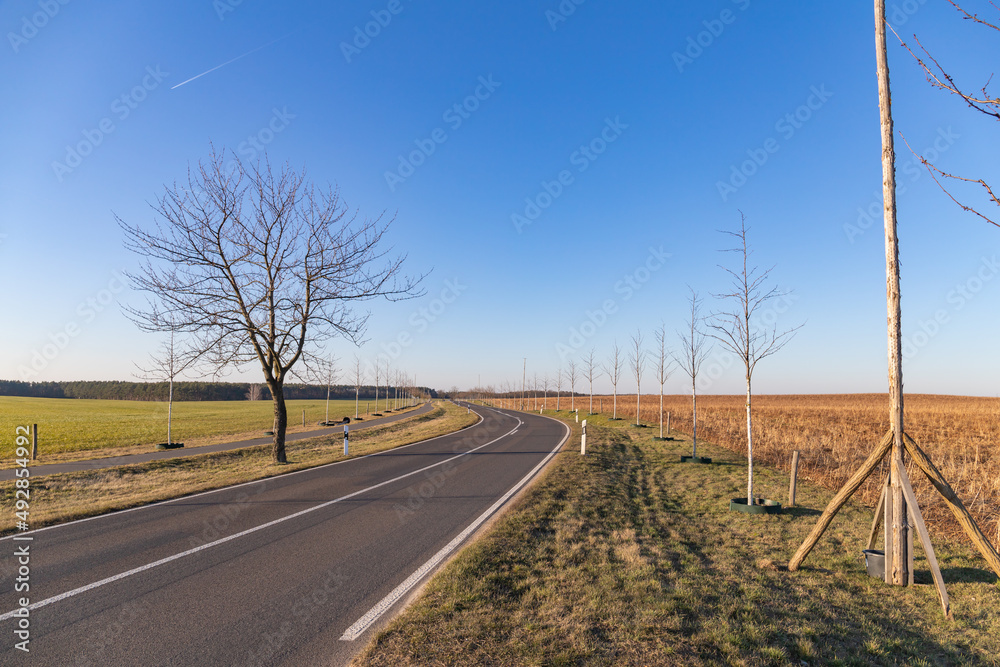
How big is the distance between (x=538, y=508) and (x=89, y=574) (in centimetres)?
639

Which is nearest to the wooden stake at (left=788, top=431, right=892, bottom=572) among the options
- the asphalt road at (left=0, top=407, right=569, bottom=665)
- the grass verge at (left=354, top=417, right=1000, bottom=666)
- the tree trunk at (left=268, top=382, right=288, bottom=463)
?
the grass verge at (left=354, top=417, right=1000, bottom=666)

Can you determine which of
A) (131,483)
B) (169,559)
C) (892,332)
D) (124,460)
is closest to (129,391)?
(124,460)

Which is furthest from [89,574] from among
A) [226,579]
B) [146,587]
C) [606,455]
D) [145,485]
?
[606,455]

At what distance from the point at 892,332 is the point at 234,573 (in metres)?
8.46

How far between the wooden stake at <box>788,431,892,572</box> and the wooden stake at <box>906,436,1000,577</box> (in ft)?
0.85

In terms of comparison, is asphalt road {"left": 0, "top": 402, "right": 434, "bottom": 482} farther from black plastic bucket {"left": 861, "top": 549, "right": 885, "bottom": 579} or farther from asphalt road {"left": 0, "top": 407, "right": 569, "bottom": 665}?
black plastic bucket {"left": 861, "top": 549, "right": 885, "bottom": 579}

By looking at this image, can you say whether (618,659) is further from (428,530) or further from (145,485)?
(145,485)

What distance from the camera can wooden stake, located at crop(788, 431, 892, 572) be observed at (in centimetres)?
562

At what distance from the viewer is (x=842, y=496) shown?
19.5 feet

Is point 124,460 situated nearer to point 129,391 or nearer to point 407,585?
point 407,585

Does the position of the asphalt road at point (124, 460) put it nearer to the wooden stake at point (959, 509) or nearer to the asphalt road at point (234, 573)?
the asphalt road at point (234, 573)

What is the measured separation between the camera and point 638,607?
14.8 feet

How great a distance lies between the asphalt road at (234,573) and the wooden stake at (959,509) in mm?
5897

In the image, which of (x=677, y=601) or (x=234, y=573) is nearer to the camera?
(x=677, y=601)
